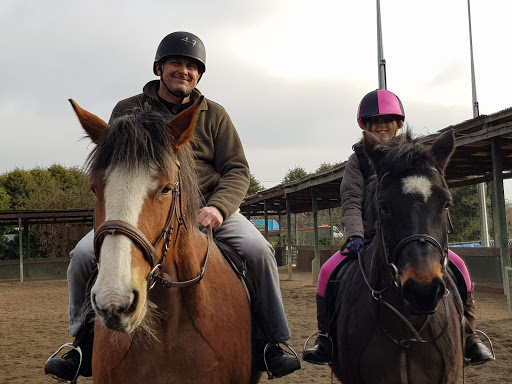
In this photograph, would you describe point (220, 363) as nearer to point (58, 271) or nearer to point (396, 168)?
point (396, 168)

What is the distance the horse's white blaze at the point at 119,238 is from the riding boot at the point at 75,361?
51.7 inches

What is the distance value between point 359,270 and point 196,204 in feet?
5.20

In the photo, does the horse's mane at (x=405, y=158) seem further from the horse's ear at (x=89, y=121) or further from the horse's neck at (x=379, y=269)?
the horse's ear at (x=89, y=121)

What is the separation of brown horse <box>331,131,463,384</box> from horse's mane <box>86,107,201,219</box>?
4.26 ft

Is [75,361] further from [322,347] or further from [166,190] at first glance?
[322,347]

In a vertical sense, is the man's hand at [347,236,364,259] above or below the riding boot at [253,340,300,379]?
above

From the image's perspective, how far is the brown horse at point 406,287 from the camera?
2.51 metres

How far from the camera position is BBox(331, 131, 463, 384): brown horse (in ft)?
8.22

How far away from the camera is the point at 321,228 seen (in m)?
38.8

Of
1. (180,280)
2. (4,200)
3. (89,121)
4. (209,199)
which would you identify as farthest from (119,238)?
(4,200)

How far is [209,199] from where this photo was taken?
3045 millimetres

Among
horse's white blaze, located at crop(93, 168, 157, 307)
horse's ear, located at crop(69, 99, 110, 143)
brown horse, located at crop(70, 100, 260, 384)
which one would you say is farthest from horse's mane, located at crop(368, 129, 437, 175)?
horse's ear, located at crop(69, 99, 110, 143)

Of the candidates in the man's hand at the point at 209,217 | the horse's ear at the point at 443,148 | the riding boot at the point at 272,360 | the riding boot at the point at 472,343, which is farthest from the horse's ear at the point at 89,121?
the riding boot at the point at 472,343

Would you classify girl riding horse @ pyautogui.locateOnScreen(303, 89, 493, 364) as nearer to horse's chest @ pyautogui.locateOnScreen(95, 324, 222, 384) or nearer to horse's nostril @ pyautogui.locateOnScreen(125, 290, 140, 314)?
horse's chest @ pyautogui.locateOnScreen(95, 324, 222, 384)
